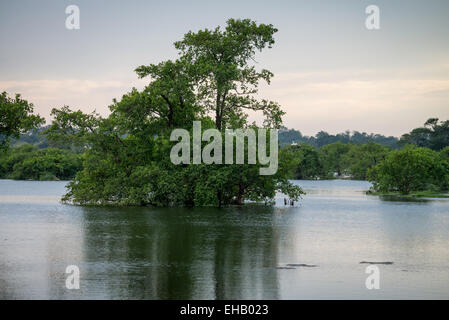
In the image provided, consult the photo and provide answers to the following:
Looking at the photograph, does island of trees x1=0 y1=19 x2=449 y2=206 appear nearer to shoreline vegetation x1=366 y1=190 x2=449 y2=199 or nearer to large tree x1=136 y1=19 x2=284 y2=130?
large tree x1=136 y1=19 x2=284 y2=130

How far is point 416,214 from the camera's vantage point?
49.5 metres

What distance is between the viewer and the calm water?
1716 centimetres

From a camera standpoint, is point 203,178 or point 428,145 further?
point 428,145

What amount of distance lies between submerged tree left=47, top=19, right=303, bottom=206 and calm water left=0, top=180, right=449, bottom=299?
1143 cm

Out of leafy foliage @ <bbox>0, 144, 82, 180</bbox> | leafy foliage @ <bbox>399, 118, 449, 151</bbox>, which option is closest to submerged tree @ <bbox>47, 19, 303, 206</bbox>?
leafy foliage @ <bbox>0, 144, 82, 180</bbox>
